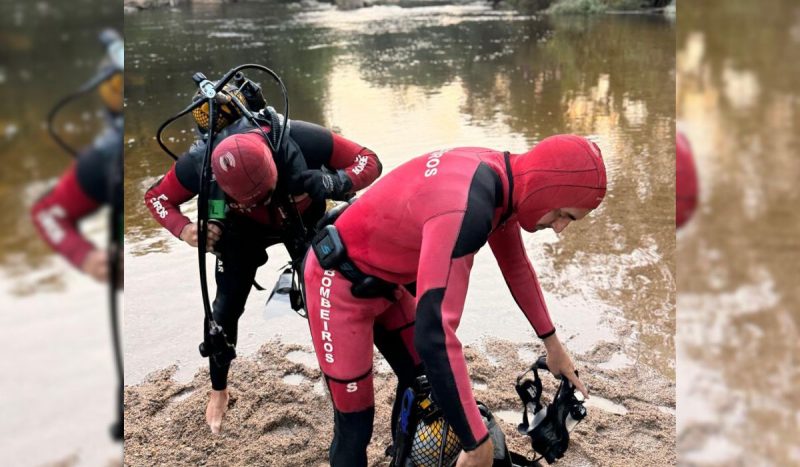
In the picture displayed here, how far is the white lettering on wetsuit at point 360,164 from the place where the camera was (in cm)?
293

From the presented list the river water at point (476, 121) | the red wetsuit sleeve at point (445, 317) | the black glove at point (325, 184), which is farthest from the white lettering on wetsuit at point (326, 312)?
the river water at point (476, 121)

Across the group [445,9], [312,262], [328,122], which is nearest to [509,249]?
[312,262]

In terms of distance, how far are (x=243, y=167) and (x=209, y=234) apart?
46 cm

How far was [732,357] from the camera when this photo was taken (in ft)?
1.71

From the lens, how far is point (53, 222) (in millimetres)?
475

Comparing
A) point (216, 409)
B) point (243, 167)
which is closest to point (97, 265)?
point (243, 167)

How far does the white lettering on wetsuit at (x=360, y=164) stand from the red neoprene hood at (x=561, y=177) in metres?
1.18

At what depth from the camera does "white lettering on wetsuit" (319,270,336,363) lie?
85.0 inches

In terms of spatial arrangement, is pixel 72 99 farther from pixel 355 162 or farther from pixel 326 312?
pixel 355 162

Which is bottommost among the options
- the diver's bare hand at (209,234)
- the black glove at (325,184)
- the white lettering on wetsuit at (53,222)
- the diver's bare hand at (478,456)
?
the diver's bare hand at (478,456)

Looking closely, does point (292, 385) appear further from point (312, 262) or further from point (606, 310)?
point (606, 310)

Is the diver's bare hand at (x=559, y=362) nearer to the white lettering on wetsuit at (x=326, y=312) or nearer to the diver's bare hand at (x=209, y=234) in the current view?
the white lettering on wetsuit at (x=326, y=312)

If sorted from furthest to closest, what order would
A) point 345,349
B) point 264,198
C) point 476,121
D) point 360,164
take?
point 476,121, point 360,164, point 264,198, point 345,349

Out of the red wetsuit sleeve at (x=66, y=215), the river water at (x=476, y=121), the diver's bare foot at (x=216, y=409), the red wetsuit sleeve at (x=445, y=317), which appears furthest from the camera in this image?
the river water at (x=476, y=121)
